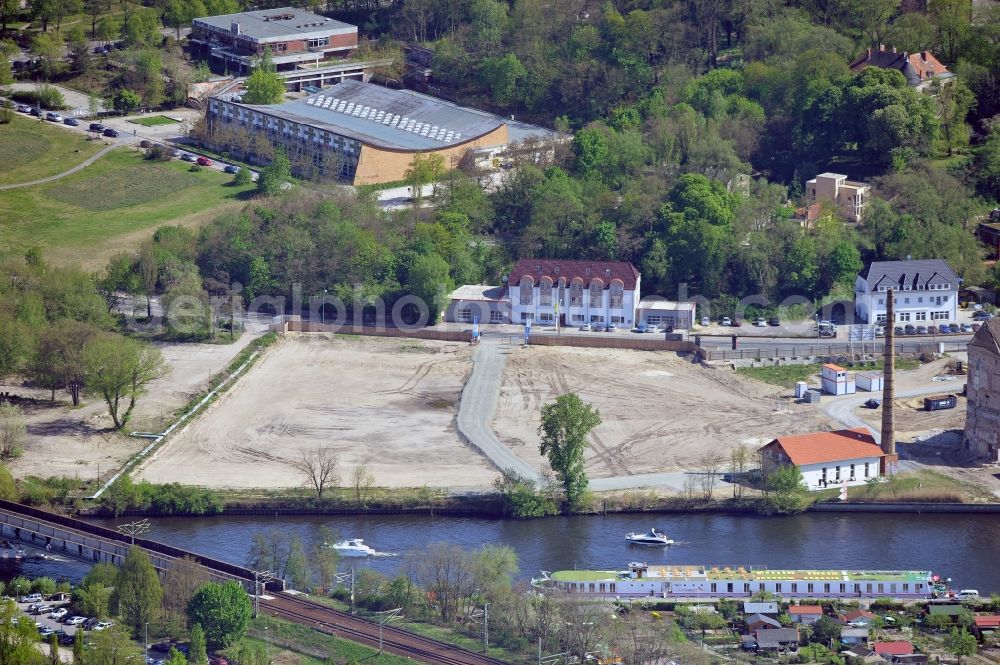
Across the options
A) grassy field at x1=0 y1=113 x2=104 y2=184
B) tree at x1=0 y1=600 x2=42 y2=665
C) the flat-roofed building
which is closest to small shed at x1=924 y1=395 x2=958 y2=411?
tree at x1=0 y1=600 x2=42 y2=665

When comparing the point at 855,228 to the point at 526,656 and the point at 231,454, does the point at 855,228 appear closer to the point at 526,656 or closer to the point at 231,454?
the point at 231,454

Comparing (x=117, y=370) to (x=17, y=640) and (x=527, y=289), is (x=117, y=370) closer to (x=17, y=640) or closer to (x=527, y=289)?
(x=527, y=289)

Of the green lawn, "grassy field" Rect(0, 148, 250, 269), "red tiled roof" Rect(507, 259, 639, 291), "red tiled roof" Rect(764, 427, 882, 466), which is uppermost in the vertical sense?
the green lawn

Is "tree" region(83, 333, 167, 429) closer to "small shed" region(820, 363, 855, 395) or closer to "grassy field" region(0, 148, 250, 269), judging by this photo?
"grassy field" region(0, 148, 250, 269)

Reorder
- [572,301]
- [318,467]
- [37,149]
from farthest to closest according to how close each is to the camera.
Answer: [37,149]
[572,301]
[318,467]

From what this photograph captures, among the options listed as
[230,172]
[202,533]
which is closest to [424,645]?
[202,533]

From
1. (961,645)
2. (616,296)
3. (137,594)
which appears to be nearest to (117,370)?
(137,594)
